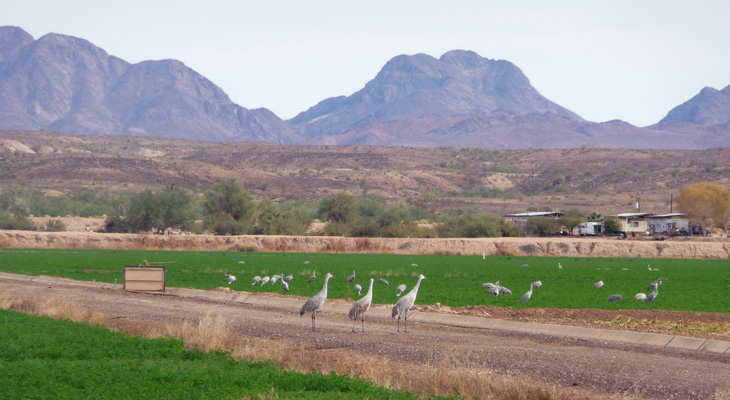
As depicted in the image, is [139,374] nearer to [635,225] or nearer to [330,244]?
[330,244]

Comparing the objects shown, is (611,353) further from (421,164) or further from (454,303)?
(421,164)

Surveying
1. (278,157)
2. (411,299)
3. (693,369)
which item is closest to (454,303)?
(411,299)

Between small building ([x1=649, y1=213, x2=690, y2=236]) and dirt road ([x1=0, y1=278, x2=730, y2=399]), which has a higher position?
dirt road ([x1=0, y1=278, x2=730, y2=399])

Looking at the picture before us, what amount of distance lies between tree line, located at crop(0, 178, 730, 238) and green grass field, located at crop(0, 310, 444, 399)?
60.5m

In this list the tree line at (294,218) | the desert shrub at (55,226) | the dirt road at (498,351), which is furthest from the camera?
the desert shrub at (55,226)

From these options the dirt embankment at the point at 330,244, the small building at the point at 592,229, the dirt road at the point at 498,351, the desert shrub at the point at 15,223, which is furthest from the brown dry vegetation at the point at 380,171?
the dirt road at the point at 498,351

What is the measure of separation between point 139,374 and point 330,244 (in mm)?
55844

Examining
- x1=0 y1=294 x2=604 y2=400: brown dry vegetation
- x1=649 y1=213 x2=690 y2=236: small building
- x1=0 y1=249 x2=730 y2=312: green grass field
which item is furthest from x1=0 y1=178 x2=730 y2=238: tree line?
x1=0 y1=294 x2=604 y2=400: brown dry vegetation

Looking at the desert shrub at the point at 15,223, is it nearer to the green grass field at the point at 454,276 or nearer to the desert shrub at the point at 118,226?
the desert shrub at the point at 118,226

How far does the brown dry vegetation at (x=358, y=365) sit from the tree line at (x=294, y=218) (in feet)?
187

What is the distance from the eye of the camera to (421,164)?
168625 millimetres

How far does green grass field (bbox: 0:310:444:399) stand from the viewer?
13422 mm

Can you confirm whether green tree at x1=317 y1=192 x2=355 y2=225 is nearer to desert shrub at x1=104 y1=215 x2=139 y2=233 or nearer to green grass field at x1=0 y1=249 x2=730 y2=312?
desert shrub at x1=104 y1=215 x2=139 y2=233

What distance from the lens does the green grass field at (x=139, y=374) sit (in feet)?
44.0
